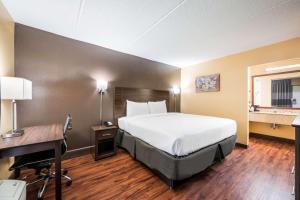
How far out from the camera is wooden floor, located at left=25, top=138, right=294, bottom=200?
5.41 feet

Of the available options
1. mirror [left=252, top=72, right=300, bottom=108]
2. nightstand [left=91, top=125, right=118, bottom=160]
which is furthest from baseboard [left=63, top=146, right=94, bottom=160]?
mirror [left=252, top=72, right=300, bottom=108]

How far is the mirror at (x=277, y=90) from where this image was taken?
11.8 ft

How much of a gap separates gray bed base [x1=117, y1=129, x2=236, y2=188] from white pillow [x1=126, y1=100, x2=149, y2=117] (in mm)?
859

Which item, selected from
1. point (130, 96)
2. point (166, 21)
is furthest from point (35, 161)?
point (166, 21)

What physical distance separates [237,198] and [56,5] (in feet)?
11.5

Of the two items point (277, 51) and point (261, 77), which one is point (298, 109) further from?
point (277, 51)

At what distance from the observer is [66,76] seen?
2646 mm

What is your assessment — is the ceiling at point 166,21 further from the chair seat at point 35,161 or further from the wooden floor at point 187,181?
the wooden floor at point 187,181

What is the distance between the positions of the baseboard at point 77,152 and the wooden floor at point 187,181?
111 millimetres

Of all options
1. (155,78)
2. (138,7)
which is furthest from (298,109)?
(138,7)

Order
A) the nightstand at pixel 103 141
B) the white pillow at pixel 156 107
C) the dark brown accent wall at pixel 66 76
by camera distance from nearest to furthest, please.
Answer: the dark brown accent wall at pixel 66 76, the nightstand at pixel 103 141, the white pillow at pixel 156 107

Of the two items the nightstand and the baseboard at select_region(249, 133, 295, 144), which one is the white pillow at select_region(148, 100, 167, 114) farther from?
the baseboard at select_region(249, 133, 295, 144)

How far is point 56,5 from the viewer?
1.79 meters

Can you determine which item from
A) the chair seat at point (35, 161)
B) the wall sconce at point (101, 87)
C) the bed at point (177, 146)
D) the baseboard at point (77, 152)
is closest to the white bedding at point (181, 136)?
the bed at point (177, 146)
